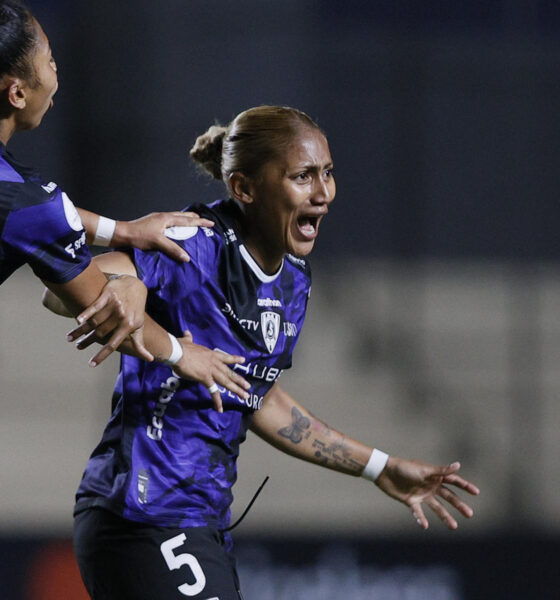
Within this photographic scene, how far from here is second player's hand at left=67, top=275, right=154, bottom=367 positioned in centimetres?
192

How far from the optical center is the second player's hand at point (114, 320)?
1.92 metres

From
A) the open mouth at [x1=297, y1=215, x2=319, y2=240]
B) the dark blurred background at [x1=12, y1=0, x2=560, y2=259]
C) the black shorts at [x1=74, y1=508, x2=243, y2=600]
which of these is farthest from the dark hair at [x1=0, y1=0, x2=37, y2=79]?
the dark blurred background at [x1=12, y1=0, x2=560, y2=259]

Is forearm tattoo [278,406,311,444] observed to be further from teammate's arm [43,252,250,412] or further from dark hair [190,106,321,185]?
dark hair [190,106,321,185]

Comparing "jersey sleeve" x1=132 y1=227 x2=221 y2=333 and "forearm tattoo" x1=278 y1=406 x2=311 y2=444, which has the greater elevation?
"jersey sleeve" x1=132 y1=227 x2=221 y2=333

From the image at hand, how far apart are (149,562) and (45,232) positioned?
0.77 m

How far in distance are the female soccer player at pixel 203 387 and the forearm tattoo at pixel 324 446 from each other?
0.28ft

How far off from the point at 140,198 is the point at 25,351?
1072 mm

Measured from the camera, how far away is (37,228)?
1824 millimetres

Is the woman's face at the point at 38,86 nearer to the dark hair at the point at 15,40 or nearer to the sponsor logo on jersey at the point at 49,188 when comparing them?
the dark hair at the point at 15,40

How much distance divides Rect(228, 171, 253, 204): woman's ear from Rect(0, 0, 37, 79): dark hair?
2.26ft

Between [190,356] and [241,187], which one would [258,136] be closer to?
[241,187]

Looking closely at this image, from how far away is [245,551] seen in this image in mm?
5008

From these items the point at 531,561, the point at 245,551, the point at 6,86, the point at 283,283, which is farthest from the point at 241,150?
the point at 531,561

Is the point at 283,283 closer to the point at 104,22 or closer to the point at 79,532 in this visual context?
the point at 79,532
